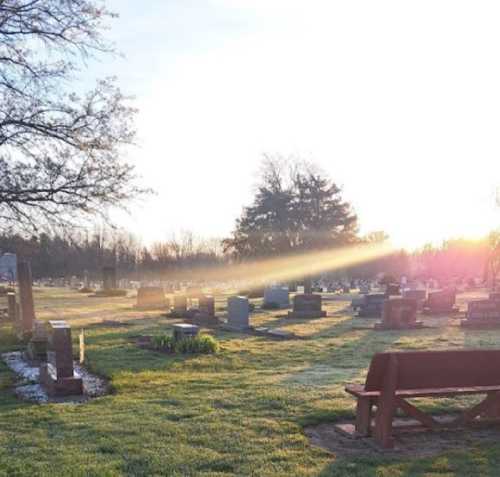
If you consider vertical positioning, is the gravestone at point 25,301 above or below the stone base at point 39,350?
above

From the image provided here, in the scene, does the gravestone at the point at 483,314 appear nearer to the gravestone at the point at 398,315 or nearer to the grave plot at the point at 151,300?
the gravestone at the point at 398,315

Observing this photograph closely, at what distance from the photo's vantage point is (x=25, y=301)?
690 inches

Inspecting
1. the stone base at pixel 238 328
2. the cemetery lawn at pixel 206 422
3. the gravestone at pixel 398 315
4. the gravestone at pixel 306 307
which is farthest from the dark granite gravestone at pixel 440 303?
the cemetery lawn at pixel 206 422

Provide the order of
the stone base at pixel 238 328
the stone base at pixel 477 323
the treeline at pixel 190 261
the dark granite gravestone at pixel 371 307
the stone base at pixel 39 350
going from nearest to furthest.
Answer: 1. the stone base at pixel 39 350
2. the stone base at pixel 238 328
3. the stone base at pixel 477 323
4. the dark granite gravestone at pixel 371 307
5. the treeline at pixel 190 261

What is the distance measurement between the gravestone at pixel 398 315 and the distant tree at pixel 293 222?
31.6 m

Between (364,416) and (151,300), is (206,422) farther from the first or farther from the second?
(151,300)

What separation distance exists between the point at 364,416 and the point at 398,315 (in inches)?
518

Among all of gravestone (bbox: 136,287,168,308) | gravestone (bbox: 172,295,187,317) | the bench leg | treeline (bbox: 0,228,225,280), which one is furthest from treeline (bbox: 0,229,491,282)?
the bench leg

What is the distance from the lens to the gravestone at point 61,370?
8547 mm

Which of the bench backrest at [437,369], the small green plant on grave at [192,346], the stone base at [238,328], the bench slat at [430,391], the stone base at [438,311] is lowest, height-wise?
the stone base at [438,311]

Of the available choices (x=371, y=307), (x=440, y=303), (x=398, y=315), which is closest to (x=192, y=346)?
(x=398, y=315)

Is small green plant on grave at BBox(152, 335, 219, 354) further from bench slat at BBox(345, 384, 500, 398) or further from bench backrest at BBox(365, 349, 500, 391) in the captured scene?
bench backrest at BBox(365, 349, 500, 391)

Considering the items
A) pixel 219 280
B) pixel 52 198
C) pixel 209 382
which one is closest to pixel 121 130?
pixel 52 198

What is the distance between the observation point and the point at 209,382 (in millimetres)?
9180
